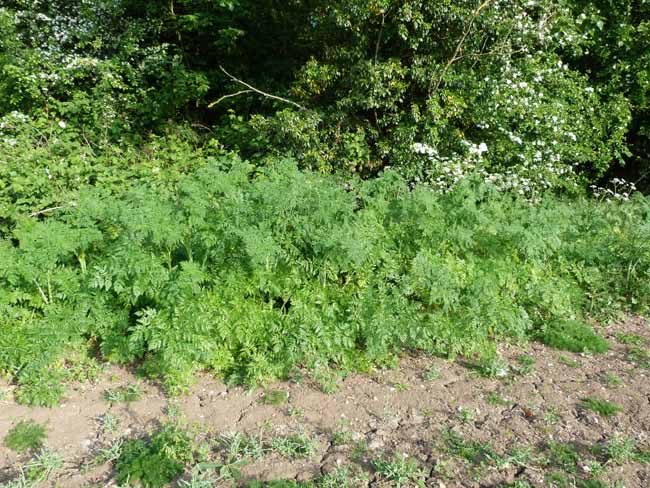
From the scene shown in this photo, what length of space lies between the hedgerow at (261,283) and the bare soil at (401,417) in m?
0.18

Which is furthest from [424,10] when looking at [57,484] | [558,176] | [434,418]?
[57,484]

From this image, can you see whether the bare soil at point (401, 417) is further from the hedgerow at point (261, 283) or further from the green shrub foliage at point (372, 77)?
the green shrub foliage at point (372, 77)

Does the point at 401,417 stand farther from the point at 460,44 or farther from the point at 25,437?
the point at 460,44

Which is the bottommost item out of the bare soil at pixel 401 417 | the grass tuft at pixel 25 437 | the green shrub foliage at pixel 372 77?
the grass tuft at pixel 25 437

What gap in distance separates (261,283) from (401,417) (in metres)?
1.36

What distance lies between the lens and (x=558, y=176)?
8211 millimetres

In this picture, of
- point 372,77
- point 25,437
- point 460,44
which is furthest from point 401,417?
point 460,44

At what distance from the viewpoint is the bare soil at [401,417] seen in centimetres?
304

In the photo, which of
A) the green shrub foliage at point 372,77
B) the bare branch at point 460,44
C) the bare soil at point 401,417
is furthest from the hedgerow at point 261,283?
the bare branch at point 460,44

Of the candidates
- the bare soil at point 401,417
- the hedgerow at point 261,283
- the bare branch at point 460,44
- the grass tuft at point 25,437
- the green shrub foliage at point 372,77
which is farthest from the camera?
the green shrub foliage at point 372,77

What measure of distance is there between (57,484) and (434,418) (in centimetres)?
231

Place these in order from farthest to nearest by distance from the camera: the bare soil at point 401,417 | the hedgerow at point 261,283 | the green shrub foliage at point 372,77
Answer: the green shrub foliage at point 372,77, the hedgerow at point 261,283, the bare soil at point 401,417

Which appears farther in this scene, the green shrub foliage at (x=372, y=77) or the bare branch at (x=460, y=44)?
the green shrub foliage at (x=372, y=77)

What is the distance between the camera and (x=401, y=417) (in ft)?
11.7
